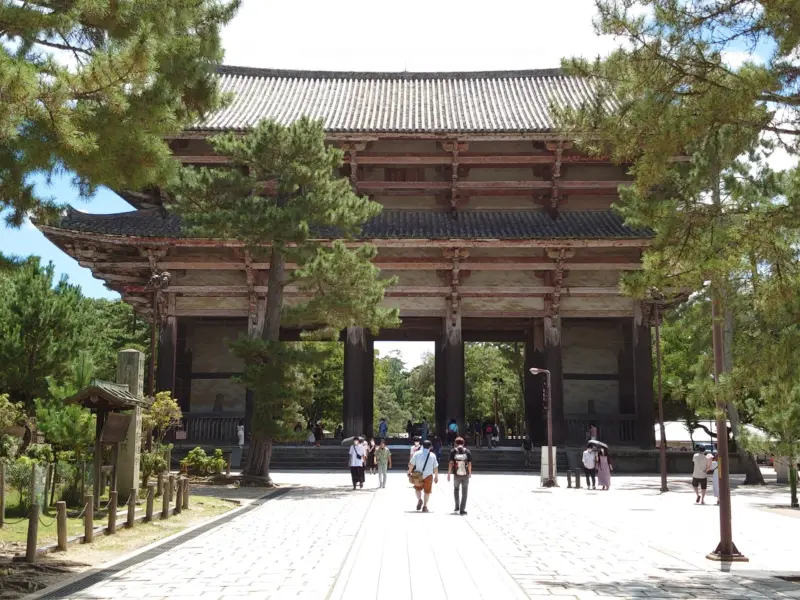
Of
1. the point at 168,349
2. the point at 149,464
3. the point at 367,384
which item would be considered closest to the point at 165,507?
the point at 149,464

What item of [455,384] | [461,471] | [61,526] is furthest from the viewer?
[455,384]

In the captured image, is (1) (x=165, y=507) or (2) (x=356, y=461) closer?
(1) (x=165, y=507)

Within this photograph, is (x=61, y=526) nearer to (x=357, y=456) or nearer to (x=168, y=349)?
(x=357, y=456)

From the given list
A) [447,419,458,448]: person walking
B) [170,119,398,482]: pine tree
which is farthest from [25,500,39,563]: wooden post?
[447,419,458,448]: person walking

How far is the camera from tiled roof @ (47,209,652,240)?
85.0 ft

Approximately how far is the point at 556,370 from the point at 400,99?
43.4 ft

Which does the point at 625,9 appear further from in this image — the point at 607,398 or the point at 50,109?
the point at 607,398

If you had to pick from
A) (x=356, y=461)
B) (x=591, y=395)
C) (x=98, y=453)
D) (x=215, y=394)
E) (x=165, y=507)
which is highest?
(x=591, y=395)

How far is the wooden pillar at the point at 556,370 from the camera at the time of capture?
1065 inches

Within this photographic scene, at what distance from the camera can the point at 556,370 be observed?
88.8 ft

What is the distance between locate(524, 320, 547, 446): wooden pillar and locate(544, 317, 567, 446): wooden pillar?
80.6 inches

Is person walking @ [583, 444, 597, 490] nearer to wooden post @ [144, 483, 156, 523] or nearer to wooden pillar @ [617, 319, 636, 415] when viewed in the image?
wooden pillar @ [617, 319, 636, 415]

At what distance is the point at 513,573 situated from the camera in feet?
29.3

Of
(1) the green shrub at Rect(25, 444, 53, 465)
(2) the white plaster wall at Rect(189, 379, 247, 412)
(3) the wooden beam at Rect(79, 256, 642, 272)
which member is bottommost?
(1) the green shrub at Rect(25, 444, 53, 465)
